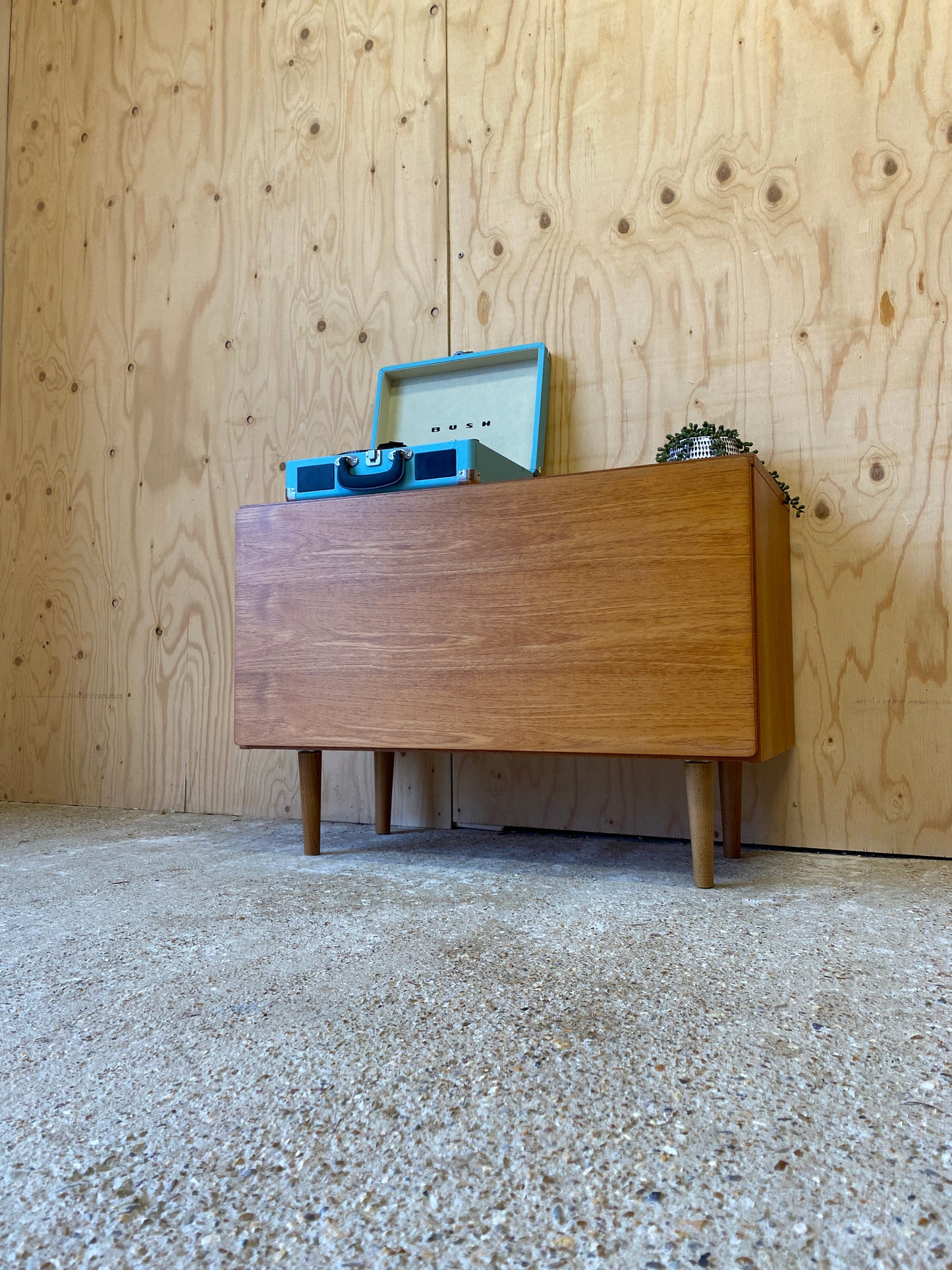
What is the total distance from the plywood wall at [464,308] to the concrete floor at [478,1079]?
0.57m

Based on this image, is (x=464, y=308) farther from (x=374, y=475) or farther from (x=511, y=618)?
(x=511, y=618)

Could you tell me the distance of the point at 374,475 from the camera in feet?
5.27

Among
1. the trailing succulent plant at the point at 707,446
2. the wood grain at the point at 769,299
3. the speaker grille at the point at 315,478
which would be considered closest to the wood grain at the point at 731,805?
the wood grain at the point at 769,299

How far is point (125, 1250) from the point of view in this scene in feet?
1.64

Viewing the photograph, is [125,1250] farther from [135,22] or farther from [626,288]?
Result: [135,22]

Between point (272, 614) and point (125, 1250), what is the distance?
123cm

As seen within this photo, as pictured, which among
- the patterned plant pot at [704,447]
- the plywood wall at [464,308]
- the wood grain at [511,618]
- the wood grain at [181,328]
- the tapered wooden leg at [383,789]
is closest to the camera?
the wood grain at [511,618]

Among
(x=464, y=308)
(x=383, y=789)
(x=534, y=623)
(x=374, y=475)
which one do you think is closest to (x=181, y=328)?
(x=464, y=308)

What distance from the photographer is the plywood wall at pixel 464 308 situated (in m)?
1.65

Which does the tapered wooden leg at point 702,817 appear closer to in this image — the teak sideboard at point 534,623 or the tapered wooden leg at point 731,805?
the teak sideboard at point 534,623

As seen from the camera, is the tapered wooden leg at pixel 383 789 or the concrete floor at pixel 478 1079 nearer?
the concrete floor at pixel 478 1079

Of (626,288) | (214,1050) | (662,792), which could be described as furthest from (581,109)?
(214,1050)

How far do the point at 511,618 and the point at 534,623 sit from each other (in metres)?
0.04

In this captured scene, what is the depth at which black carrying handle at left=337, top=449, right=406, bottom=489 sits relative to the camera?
5.22ft
